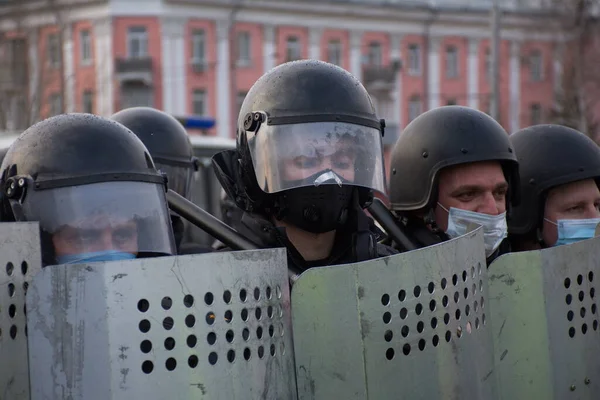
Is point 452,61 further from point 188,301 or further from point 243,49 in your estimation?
point 188,301

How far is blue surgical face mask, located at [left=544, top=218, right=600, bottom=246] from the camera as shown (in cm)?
488

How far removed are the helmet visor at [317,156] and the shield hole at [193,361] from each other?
1.07 meters

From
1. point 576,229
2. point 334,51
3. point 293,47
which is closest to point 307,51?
point 293,47

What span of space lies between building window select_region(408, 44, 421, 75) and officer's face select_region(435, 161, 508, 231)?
47.6 m

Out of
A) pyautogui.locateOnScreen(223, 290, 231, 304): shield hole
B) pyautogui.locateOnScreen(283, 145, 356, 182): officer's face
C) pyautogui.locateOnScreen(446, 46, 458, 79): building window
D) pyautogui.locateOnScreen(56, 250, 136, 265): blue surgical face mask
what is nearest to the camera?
pyautogui.locateOnScreen(223, 290, 231, 304): shield hole

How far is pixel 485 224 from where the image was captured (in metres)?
4.39

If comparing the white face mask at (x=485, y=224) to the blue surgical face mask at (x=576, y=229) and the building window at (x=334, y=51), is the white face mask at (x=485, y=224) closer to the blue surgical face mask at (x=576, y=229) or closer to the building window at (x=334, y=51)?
the blue surgical face mask at (x=576, y=229)

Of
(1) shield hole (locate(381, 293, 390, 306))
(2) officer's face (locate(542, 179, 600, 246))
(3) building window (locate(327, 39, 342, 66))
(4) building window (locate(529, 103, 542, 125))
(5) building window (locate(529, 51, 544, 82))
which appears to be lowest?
(1) shield hole (locate(381, 293, 390, 306))

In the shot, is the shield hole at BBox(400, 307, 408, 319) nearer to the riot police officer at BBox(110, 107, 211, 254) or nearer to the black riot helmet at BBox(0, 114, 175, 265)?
the black riot helmet at BBox(0, 114, 175, 265)

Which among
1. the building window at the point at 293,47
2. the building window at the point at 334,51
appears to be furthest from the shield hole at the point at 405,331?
the building window at the point at 334,51

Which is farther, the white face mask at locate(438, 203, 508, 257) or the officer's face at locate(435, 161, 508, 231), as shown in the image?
the officer's face at locate(435, 161, 508, 231)

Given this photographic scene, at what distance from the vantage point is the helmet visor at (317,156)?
3.45 m

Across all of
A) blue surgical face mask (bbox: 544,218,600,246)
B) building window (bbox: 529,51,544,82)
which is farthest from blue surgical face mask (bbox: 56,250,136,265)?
building window (bbox: 529,51,544,82)

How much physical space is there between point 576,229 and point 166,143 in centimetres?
189
